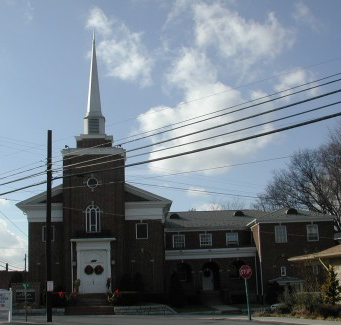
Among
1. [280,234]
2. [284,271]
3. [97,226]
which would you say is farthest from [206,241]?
[97,226]

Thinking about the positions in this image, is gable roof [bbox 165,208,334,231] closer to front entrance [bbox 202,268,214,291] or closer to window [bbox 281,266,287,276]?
window [bbox 281,266,287,276]

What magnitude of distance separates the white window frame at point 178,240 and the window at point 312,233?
1181 centimetres

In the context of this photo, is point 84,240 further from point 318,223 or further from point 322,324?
point 322,324

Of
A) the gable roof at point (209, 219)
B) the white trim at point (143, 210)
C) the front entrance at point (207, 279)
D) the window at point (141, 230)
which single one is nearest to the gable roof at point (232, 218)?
the gable roof at point (209, 219)

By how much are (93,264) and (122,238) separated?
3.14m

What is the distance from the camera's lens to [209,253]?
53219 mm

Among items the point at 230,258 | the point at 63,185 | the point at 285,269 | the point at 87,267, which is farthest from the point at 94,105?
the point at 285,269

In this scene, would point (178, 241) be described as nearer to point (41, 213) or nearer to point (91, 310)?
point (41, 213)

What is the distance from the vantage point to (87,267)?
4550cm

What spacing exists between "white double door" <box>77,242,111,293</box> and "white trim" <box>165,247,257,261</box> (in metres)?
8.77

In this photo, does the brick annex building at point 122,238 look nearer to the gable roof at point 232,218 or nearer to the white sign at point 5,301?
the gable roof at point 232,218

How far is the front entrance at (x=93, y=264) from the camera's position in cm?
4522

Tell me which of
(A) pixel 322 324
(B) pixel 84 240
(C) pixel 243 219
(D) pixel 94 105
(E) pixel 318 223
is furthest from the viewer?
(C) pixel 243 219

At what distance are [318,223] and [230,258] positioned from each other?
878 centimetres
